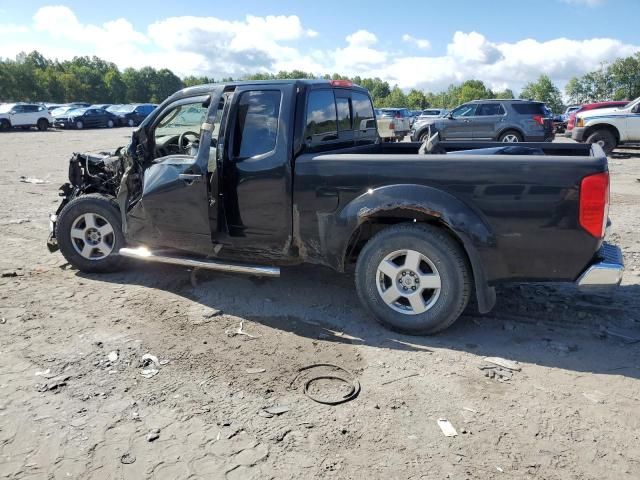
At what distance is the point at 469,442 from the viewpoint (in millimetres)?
2846

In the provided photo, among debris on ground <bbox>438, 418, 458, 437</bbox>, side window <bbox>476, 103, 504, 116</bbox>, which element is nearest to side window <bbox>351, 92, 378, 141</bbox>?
debris on ground <bbox>438, 418, 458, 437</bbox>

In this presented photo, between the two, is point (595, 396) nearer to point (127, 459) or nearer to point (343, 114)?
point (127, 459)

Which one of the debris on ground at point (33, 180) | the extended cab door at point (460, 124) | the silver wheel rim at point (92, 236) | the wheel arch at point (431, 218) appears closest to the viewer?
the wheel arch at point (431, 218)

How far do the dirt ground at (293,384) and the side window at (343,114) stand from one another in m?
1.58

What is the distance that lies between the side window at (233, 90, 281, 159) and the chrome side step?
3.25 feet

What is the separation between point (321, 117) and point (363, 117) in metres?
0.95

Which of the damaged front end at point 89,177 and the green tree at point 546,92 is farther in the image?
the green tree at point 546,92

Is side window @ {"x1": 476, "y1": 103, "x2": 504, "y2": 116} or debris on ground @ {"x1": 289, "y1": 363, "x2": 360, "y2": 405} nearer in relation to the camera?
debris on ground @ {"x1": 289, "y1": 363, "x2": 360, "y2": 405}

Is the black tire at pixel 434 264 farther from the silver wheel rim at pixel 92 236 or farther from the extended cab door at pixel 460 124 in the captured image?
the extended cab door at pixel 460 124

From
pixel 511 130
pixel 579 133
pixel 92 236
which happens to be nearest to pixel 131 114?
pixel 511 130

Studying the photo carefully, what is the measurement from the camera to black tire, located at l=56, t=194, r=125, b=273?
5.47 meters

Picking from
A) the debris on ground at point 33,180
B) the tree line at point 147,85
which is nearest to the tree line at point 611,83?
the tree line at point 147,85

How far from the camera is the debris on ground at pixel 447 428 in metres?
2.92

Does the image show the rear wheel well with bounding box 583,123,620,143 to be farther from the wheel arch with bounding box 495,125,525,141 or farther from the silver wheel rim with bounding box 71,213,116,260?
the silver wheel rim with bounding box 71,213,116,260
